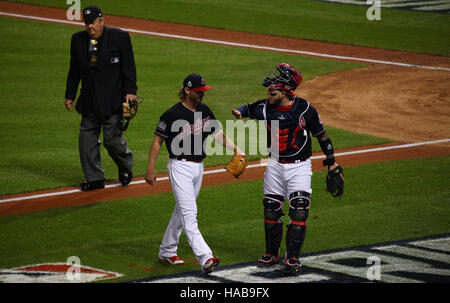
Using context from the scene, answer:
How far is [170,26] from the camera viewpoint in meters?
21.6

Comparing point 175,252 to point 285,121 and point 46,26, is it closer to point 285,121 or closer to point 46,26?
point 285,121

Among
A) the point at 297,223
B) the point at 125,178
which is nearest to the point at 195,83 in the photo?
the point at 297,223

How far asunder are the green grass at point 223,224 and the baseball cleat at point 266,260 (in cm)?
33

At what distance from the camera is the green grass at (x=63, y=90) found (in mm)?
11552

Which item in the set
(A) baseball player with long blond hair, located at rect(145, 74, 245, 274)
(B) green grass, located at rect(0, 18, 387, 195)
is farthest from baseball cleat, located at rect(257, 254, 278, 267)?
(B) green grass, located at rect(0, 18, 387, 195)

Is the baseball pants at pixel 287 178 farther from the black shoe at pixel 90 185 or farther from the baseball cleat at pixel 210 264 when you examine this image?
the black shoe at pixel 90 185

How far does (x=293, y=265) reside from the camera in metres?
7.15

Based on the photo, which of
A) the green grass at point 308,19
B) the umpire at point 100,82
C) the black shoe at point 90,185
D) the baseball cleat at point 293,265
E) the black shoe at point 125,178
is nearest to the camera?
the baseball cleat at point 293,265

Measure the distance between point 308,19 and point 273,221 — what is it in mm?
16840

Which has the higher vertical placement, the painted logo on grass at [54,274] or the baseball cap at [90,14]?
the baseball cap at [90,14]

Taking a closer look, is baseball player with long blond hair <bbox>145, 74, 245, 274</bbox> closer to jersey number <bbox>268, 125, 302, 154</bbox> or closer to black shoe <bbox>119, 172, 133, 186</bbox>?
jersey number <bbox>268, 125, 302, 154</bbox>

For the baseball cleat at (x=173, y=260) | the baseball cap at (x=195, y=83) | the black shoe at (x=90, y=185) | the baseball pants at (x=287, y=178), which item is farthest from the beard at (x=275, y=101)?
the black shoe at (x=90, y=185)

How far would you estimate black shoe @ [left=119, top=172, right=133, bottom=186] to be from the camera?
10414mm

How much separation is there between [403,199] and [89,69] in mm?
4606
